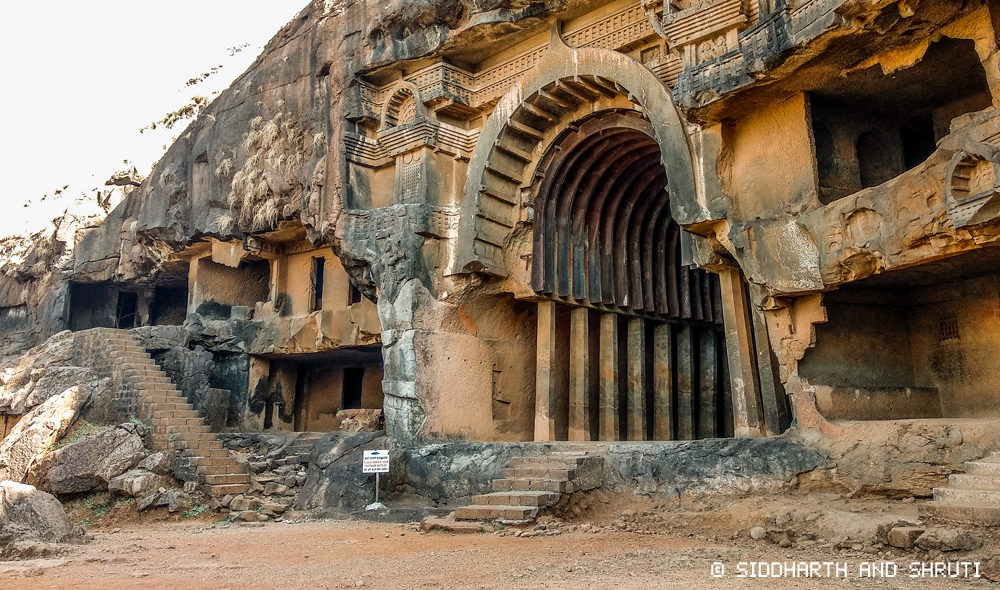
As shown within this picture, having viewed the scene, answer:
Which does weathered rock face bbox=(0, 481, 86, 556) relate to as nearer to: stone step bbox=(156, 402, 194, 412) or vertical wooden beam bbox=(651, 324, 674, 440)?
stone step bbox=(156, 402, 194, 412)

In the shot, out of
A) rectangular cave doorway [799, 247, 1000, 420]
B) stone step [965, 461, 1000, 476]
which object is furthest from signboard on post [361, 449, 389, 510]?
stone step [965, 461, 1000, 476]

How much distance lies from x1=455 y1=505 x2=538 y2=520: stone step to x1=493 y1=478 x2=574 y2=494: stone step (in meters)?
0.48

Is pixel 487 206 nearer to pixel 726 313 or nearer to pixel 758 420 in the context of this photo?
pixel 726 313

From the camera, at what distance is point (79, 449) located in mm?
13617

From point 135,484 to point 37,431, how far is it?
8.27 ft

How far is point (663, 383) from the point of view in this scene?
46.2 ft

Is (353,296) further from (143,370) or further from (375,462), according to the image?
(375,462)

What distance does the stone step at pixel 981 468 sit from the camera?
6703mm

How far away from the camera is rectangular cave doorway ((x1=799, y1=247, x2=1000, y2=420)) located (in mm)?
9109

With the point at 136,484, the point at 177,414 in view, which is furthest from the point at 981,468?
the point at 177,414

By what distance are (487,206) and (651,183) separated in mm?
3281

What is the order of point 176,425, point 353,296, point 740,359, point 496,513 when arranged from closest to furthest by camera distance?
point 496,513 → point 740,359 → point 176,425 → point 353,296

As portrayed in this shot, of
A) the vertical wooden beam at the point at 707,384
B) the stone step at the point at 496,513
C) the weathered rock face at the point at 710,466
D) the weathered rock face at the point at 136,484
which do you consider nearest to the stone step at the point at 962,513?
the weathered rock face at the point at 710,466

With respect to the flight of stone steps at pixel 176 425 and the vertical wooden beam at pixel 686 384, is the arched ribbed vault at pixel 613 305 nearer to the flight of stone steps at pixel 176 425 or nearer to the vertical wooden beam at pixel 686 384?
the vertical wooden beam at pixel 686 384
